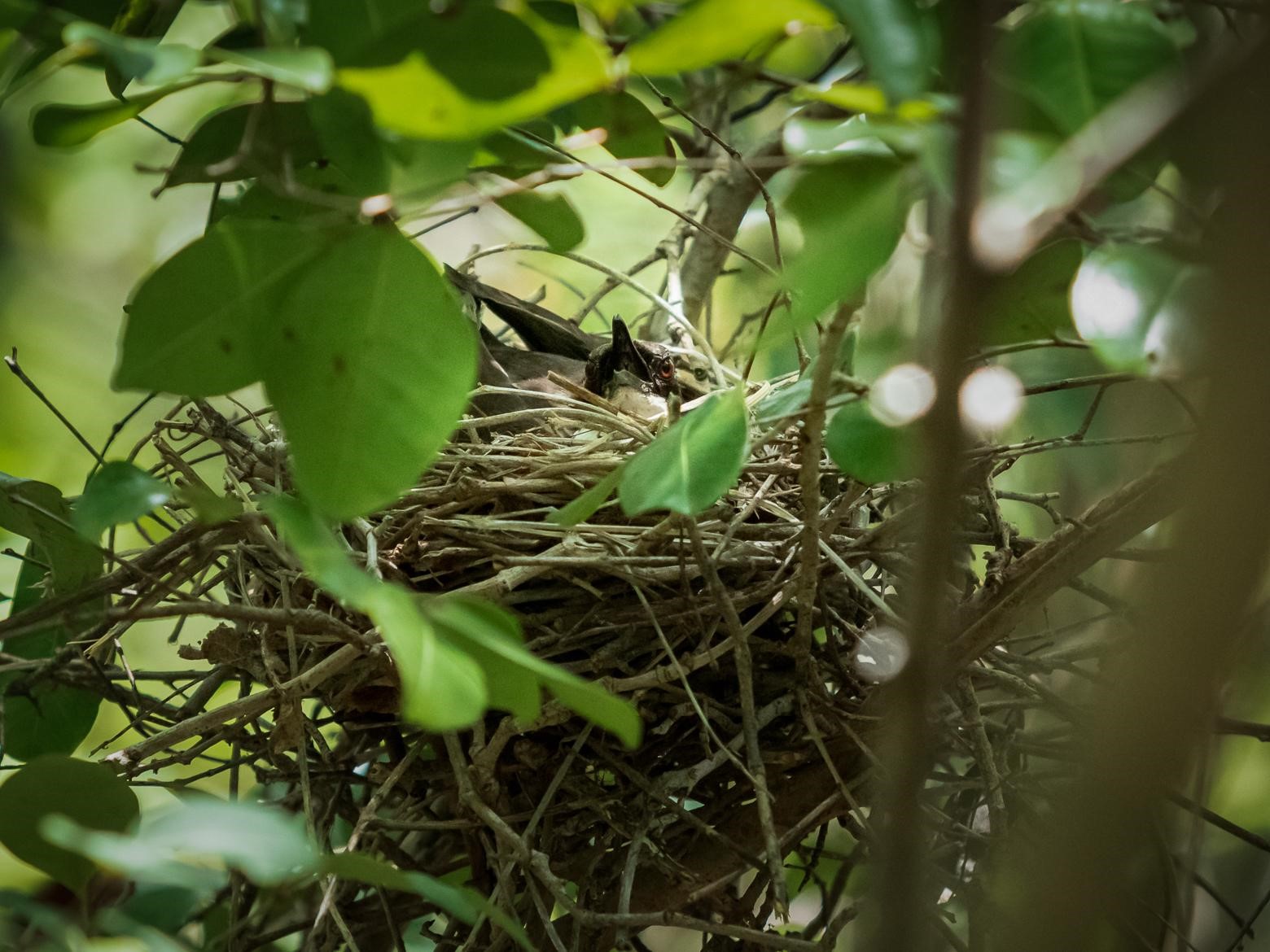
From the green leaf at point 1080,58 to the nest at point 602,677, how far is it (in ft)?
1.74

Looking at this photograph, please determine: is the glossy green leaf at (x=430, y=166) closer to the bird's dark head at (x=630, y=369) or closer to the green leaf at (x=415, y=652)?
the green leaf at (x=415, y=652)

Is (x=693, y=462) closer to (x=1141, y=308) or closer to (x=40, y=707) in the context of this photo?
(x=1141, y=308)

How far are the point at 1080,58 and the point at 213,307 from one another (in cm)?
59

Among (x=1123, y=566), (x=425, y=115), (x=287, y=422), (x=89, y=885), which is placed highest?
(x=1123, y=566)

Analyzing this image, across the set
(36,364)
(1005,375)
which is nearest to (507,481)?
(1005,375)

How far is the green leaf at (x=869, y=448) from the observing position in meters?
0.90

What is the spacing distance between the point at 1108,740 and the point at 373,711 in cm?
99

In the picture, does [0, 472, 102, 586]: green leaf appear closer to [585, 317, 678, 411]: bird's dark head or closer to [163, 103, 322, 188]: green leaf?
[163, 103, 322, 188]: green leaf

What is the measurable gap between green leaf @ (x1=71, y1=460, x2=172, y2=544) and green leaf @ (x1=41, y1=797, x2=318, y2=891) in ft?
0.84

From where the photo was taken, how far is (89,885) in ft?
2.52

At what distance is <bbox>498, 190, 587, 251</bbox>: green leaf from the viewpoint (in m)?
1.13

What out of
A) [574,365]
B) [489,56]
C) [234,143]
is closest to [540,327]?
[574,365]

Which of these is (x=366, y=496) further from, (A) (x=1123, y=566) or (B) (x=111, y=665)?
(A) (x=1123, y=566)

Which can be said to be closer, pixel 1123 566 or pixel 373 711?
pixel 373 711
